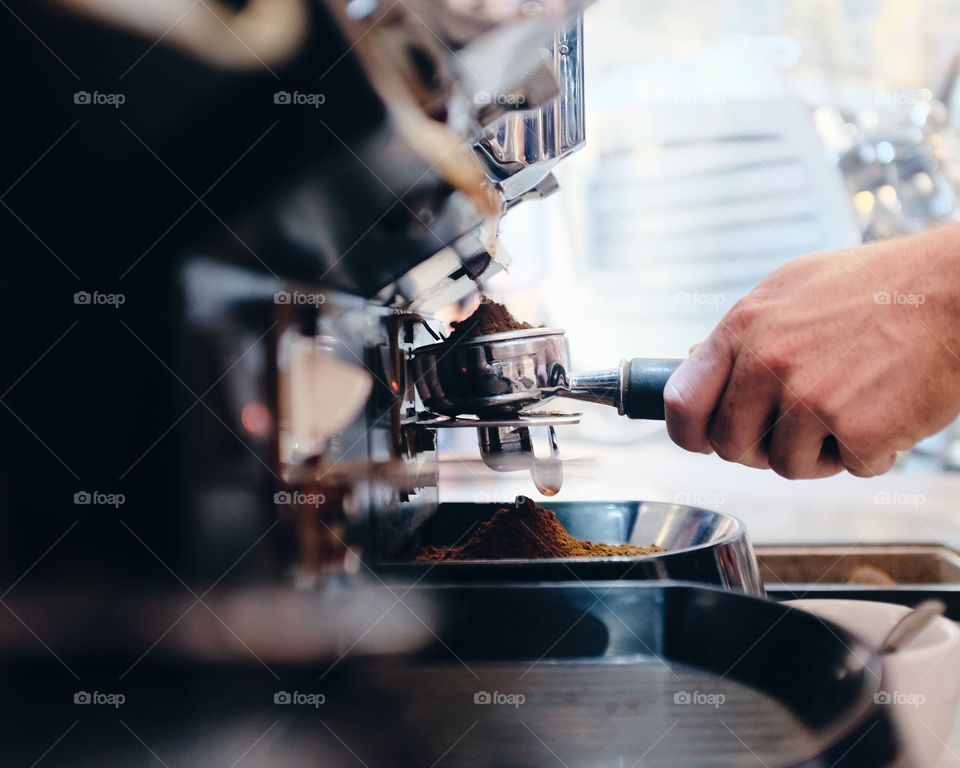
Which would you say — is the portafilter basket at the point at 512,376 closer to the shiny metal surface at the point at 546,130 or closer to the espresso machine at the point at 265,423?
the espresso machine at the point at 265,423

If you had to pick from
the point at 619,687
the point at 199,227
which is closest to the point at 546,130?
the point at 199,227

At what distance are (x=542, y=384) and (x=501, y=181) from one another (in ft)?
0.47

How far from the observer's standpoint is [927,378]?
1.62 feet

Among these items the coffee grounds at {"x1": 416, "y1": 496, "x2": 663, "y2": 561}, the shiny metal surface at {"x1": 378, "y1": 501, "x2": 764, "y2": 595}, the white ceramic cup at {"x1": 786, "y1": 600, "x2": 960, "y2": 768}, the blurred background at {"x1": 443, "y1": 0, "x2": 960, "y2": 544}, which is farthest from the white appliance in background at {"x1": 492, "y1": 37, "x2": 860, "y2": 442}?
the white ceramic cup at {"x1": 786, "y1": 600, "x2": 960, "y2": 768}

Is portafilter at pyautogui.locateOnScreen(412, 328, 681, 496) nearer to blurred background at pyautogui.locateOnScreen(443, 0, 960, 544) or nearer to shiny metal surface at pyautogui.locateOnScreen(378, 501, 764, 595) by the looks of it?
shiny metal surface at pyautogui.locateOnScreen(378, 501, 764, 595)

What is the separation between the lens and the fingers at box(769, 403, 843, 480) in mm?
501

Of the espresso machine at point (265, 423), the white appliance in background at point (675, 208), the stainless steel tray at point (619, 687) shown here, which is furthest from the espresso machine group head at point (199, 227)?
the white appliance in background at point (675, 208)

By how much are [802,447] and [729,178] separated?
4.68ft

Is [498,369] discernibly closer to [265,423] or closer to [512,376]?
[512,376]

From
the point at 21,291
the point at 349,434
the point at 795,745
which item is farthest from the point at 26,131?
the point at 795,745

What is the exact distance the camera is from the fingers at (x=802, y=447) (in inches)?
19.7

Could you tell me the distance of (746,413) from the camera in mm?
521

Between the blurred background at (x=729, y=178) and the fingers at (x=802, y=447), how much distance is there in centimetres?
77

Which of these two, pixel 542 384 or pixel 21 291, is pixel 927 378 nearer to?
pixel 542 384
